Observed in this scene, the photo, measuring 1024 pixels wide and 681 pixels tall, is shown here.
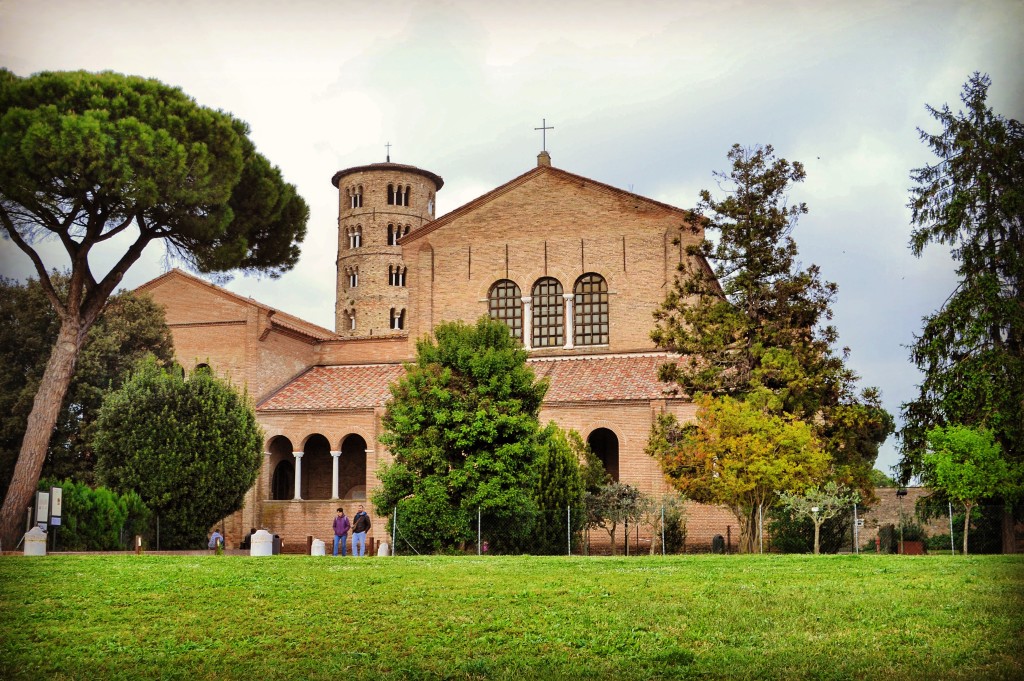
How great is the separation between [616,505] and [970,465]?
31.4 feet

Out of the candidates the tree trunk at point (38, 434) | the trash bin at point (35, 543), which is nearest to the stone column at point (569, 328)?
the tree trunk at point (38, 434)

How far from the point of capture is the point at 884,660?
11648 mm

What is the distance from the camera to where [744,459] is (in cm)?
2509

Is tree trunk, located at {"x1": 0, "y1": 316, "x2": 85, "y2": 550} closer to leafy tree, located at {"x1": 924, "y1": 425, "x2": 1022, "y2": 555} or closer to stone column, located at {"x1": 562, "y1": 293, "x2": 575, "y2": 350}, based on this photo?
stone column, located at {"x1": 562, "y1": 293, "x2": 575, "y2": 350}

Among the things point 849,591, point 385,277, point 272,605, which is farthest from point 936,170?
point 385,277

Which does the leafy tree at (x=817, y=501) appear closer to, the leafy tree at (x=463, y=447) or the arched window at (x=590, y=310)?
the leafy tree at (x=463, y=447)

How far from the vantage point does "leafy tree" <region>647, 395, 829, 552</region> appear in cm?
2494

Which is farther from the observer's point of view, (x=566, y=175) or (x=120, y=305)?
(x=566, y=175)

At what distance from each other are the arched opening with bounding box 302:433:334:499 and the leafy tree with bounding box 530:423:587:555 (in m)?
13.6

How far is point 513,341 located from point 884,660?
59.7ft

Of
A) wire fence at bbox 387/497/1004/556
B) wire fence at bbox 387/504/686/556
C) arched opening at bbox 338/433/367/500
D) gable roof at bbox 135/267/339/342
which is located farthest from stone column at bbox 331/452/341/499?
wire fence at bbox 387/504/686/556

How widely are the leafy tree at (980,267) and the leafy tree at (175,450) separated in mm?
18842

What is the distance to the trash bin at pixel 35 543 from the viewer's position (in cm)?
2047

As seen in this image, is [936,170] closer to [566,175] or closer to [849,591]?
[849,591]
